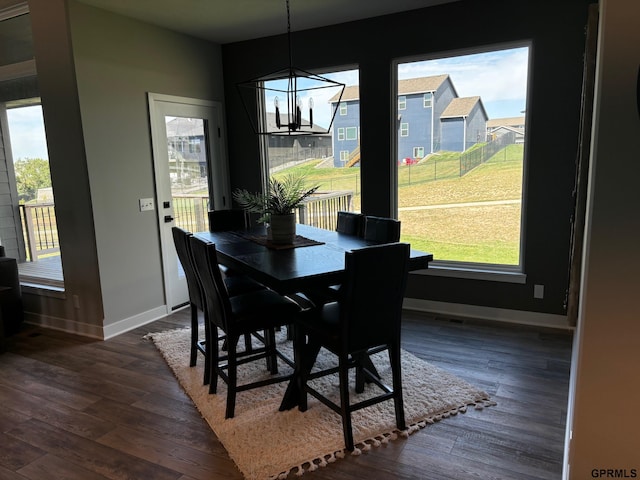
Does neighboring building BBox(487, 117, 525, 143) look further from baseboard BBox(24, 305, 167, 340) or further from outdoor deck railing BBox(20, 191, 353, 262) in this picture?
baseboard BBox(24, 305, 167, 340)

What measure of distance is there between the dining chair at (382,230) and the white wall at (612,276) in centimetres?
153

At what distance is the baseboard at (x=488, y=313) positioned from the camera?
3797mm

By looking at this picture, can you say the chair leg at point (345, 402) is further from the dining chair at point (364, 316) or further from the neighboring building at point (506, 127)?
the neighboring building at point (506, 127)

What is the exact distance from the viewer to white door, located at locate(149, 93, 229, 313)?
14.3 ft

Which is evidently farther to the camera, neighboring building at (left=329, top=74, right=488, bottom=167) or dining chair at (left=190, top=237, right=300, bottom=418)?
neighboring building at (left=329, top=74, right=488, bottom=167)

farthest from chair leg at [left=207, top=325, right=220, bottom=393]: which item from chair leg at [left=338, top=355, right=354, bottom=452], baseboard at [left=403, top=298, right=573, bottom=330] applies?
baseboard at [left=403, top=298, right=573, bottom=330]

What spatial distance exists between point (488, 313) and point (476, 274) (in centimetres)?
37

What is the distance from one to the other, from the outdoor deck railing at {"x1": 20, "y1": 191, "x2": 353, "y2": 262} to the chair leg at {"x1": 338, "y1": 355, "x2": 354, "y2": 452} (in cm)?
220

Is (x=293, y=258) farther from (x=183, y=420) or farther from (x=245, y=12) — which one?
(x=245, y=12)

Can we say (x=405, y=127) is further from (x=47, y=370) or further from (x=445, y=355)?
(x=47, y=370)

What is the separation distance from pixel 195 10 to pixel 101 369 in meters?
3.02

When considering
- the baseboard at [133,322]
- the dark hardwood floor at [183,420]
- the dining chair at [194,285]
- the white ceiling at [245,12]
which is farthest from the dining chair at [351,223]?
the baseboard at [133,322]

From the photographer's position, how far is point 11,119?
4242 millimetres

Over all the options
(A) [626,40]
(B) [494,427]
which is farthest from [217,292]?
(A) [626,40]
